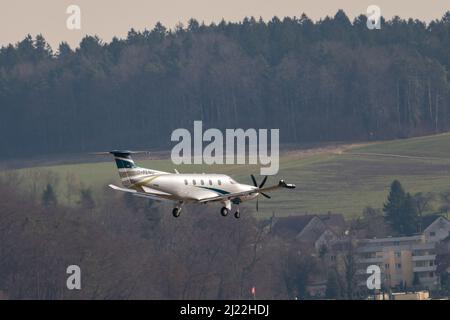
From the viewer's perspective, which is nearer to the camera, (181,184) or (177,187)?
(177,187)

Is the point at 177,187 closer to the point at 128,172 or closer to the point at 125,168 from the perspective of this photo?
the point at 128,172

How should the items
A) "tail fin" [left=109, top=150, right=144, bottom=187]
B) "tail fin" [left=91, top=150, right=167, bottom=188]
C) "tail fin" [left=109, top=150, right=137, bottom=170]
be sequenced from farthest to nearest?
1. "tail fin" [left=109, top=150, right=137, bottom=170]
2. "tail fin" [left=109, top=150, right=144, bottom=187]
3. "tail fin" [left=91, top=150, right=167, bottom=188]

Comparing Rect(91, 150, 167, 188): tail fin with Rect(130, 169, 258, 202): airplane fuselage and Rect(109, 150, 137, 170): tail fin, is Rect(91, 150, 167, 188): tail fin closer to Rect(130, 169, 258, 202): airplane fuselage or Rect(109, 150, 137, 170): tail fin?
Rect(109, 150, 137, 170): tail fin

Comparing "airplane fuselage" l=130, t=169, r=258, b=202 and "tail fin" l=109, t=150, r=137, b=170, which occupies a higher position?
"tail fin" l=109, t=150, r=137, b=170

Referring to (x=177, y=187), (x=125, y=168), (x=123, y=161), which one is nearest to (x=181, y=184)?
(x=177, y=187)

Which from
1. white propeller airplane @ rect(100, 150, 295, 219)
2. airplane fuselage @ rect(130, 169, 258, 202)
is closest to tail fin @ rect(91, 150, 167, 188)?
white propeller airplane @ rect(100, 150, 295, 219)

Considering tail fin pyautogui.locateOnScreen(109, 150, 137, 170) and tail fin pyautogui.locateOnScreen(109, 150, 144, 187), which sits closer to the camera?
tail fin pyautogui.locateOnScreen(109, 150, 144, 187)

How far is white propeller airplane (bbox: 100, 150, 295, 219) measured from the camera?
131 metres

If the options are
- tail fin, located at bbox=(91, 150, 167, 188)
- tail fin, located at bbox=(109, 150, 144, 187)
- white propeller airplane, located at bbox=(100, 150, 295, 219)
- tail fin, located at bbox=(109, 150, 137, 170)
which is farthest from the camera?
tail fin, located at bbox=(109, 150, 137, 170)

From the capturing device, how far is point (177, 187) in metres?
131

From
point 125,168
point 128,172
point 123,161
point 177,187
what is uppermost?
point 123,161
